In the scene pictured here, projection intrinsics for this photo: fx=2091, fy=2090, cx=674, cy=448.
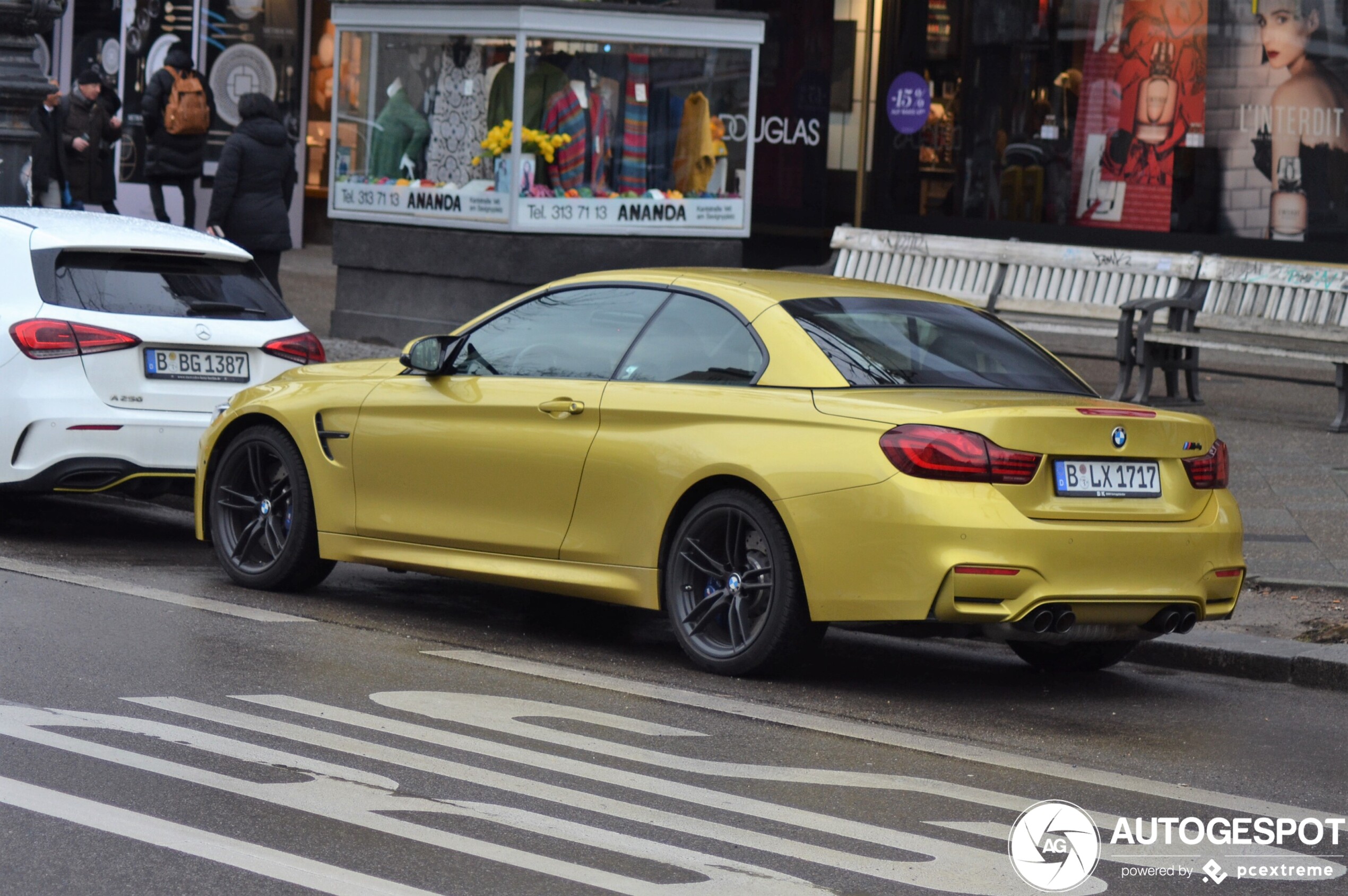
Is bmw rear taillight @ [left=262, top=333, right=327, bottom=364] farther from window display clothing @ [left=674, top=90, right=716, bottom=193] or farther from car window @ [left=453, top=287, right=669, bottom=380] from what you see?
window display clothing @ [left=674, top=90, right=716, bottom=193]

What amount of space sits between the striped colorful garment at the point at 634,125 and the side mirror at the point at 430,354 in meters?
8.33

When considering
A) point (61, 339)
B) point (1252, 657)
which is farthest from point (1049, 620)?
point (61, 339)

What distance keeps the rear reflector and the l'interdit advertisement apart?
521 inches

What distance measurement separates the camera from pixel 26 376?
9.55 meters

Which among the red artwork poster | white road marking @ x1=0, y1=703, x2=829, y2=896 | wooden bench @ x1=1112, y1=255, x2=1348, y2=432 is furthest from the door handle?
the red artwork poster

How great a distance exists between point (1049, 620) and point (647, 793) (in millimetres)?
1887

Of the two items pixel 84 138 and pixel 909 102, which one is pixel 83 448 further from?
pixel 909 102

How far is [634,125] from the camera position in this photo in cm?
1678

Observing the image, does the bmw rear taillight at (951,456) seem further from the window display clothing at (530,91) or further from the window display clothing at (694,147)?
the window display clothing at (694,147)

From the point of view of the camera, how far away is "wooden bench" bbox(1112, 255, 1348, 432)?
14.4 m

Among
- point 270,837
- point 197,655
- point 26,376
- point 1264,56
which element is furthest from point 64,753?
point 1264,56

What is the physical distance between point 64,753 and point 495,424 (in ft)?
8.81

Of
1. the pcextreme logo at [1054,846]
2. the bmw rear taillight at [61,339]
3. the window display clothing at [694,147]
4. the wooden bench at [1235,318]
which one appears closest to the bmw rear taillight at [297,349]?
the bmw rear taillight at [61,339]

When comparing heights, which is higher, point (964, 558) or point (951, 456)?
point (951, 456)
